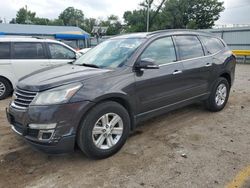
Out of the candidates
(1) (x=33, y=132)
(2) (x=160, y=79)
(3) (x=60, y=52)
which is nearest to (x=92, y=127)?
(1) (x=33, y=132)

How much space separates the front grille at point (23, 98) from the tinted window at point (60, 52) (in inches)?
178

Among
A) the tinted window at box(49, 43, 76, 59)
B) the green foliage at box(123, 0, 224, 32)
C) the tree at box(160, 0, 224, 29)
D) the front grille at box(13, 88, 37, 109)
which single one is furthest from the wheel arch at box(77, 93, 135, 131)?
the tree at box(160, 0, 224, 29)

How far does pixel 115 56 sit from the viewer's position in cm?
409

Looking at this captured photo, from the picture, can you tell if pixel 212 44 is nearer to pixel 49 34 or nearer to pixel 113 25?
pixel 49 34

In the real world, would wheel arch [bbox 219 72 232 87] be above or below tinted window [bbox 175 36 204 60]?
below

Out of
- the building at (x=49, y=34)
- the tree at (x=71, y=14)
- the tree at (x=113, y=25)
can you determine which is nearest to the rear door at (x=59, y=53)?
the building at (x=49, y=34)

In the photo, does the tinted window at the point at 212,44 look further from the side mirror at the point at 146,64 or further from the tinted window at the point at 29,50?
the tinted window at the point at 29,50

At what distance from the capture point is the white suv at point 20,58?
7.24 metres

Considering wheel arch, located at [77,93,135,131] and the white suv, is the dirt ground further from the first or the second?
the white suv

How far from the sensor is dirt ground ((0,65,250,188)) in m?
3.03

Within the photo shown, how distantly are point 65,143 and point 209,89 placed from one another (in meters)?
3.31

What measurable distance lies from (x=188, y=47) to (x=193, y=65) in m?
0.36

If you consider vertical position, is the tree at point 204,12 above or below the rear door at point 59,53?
above

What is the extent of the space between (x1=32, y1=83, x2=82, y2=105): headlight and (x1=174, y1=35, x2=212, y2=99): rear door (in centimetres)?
219
